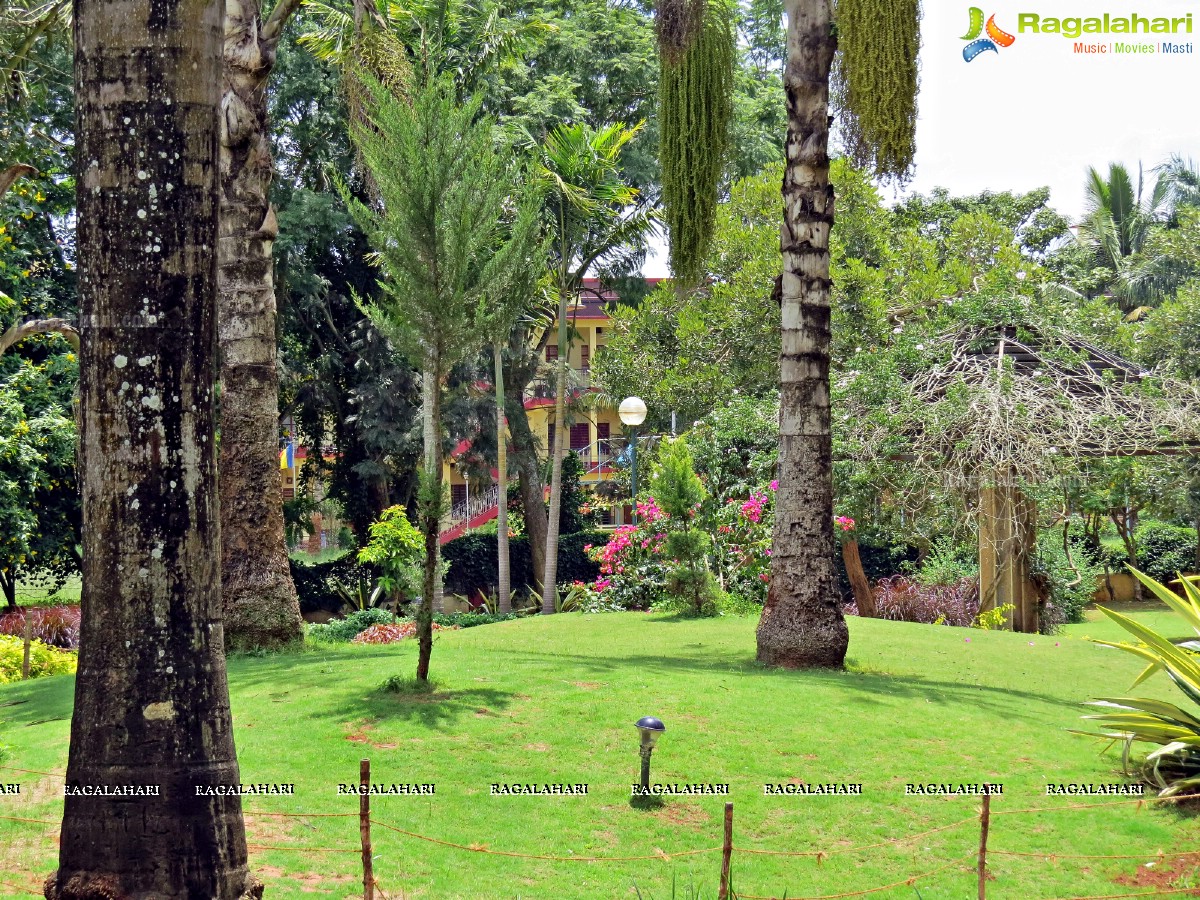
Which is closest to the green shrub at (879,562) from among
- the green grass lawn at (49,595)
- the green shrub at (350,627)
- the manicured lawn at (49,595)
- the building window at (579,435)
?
the green shrub at (350,627)

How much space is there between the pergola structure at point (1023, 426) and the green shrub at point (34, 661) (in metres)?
12.3

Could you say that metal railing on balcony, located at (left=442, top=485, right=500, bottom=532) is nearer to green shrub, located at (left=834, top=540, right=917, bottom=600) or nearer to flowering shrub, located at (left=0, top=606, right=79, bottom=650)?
green shrub, located at (left=834, top=540, right=917, bottom=600)

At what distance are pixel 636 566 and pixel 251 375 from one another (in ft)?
28.9

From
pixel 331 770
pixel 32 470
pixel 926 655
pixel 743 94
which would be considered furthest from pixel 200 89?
pixel 743 94

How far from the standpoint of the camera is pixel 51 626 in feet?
70.4

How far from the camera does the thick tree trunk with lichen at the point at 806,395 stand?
39.8 ft

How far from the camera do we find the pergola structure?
52.3 feet

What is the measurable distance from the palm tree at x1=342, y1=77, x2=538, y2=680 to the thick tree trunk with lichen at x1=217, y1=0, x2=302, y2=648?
8.05ft

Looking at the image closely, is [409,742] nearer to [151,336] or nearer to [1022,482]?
[151,336]

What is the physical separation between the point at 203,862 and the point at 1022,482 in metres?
13.2

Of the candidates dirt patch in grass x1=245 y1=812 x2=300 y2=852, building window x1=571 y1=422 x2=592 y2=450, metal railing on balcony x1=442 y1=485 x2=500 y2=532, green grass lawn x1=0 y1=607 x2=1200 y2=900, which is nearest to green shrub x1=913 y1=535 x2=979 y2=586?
green grass lawn x1=0 y1=607 x2=1200 y2=900

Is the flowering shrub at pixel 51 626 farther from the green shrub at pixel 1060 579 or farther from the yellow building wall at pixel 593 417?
the yellow building wall at pixel 593 417

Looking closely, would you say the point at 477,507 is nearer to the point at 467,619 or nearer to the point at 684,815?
the point at 467,619

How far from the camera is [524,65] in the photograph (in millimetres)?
30859
